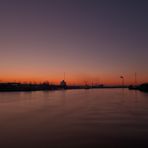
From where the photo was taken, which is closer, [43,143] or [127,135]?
[43,143]

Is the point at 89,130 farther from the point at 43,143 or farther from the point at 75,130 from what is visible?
the point at 43,143

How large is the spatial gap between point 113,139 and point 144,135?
2001 mm

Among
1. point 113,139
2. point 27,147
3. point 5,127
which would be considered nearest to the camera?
point 27,147

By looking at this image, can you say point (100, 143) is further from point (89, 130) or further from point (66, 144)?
point (89, 130)

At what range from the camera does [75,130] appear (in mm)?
13438

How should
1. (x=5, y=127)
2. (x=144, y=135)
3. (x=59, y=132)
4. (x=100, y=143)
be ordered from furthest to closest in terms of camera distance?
(x=5, y=127) → (x=59, y=132) → (x=144, y=135) → (x=100, y=143)

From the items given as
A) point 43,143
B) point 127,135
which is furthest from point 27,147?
point 127,135

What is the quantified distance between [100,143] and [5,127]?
7138mm

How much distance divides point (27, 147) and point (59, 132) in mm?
3432

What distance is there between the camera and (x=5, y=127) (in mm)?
14391

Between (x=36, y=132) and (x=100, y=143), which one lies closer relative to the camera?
(x=100, y=143)

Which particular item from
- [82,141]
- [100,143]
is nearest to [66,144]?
[82,141]

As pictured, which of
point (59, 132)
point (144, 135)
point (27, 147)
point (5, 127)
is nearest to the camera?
point (27, 147)

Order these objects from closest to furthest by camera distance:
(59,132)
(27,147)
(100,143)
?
(27,147) → (100,143) → (59,132)
